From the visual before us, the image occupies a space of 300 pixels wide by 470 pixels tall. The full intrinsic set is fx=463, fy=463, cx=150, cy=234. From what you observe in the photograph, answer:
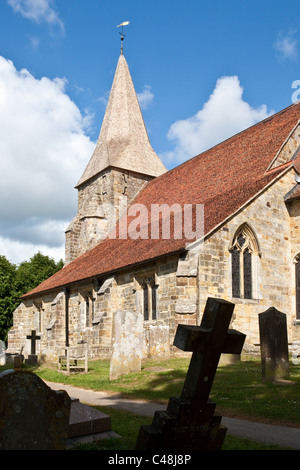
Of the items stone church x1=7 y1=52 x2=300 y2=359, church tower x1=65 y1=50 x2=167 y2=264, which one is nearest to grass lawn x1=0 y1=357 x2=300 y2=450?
stone church x1=7 y1=52 x2=300 y2=359

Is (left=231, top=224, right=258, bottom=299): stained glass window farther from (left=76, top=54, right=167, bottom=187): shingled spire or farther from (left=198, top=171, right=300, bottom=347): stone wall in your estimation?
(left=76, top=54, right=167, bottom=187): shingled spire

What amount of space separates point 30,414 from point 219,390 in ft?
20.8

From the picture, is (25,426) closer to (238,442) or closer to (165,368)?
(238,442)

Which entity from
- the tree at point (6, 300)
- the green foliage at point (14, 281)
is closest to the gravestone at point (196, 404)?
the green foliage at point (14, 281)

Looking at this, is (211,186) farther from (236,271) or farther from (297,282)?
(297,282)

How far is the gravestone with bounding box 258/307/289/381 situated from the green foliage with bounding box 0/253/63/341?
98.1 ft

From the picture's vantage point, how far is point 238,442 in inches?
225

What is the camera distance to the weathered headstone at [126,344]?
41.4 feet

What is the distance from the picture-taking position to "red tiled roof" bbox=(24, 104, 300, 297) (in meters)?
17.5

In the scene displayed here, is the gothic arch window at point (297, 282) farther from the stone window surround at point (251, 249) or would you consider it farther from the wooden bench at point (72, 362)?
the wooden bench at point (72, 362)

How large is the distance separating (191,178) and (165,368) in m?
13.0

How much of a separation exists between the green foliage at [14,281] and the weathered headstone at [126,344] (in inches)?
1046

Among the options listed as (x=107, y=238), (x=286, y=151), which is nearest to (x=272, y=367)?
(x=286, y=151)

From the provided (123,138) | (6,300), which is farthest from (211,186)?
(6,300)
